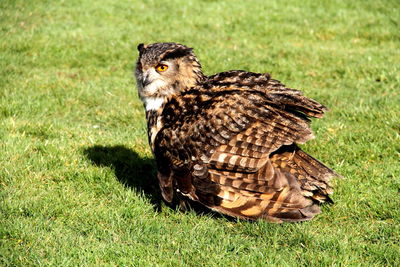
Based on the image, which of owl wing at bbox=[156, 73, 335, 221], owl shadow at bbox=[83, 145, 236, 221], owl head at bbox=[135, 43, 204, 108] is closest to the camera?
owl wing at bbox=[156, 73, 335, 221]

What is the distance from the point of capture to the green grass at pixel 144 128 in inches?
205

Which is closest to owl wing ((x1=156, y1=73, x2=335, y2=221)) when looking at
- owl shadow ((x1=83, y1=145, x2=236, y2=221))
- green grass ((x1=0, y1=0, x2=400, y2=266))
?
green grass ((x1=0, y1=0, x2=400, y2=266))

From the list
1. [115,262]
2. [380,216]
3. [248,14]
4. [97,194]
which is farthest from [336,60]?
[115,262]

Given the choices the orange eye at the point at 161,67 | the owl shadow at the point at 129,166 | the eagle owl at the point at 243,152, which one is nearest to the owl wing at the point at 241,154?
the eagle owl at the point at 243,152

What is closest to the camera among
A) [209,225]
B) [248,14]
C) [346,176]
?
[209,225]

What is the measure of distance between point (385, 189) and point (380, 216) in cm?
62

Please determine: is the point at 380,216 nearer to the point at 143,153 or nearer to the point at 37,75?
the point at 143,153

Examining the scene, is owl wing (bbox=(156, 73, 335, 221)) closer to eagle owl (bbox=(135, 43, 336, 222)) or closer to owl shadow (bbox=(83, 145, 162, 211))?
eagle owl (bbox=(135, 43, 336, 222))

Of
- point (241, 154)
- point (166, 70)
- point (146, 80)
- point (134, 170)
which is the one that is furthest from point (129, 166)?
point (241, 154)

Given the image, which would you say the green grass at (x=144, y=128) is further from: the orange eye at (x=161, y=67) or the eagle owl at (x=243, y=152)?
the orange eye at (x=161, y=67)

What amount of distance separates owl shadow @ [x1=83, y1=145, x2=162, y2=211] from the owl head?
3.70 feet

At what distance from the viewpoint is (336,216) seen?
19.3ft

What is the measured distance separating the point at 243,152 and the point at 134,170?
2.07 metres

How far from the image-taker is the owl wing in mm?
5488
